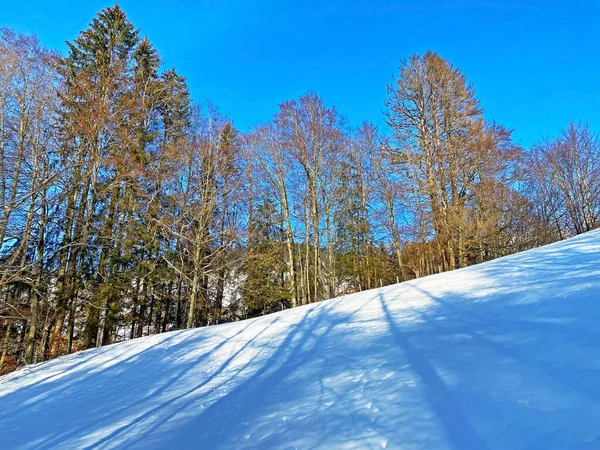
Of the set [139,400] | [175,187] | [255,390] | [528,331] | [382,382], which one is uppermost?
[175,187]

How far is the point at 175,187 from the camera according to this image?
1250 centimetres

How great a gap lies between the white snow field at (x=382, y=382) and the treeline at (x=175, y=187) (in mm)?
4665

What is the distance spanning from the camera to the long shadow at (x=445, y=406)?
1872 mm

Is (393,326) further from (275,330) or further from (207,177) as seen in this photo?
(207,177)

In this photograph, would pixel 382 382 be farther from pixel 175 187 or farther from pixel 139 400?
pixel 175 187

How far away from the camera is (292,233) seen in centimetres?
1580

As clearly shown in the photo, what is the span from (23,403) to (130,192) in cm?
867

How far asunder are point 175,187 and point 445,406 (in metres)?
12.2

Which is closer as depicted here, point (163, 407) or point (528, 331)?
point (528, 331)

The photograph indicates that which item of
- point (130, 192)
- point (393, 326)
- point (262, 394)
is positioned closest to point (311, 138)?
point (130, 192)

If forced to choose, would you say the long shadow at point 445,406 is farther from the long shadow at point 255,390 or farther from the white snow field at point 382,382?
the long shadow at point 255,390

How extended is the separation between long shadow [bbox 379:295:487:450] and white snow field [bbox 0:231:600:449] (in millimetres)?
11

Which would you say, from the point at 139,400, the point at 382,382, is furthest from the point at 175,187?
the point at 382,382

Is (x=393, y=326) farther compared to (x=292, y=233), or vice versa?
(x=292, y=233)
